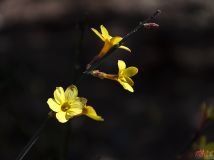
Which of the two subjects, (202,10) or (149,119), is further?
(202,10)

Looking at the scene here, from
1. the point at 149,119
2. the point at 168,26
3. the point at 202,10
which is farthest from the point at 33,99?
the point at 202,10

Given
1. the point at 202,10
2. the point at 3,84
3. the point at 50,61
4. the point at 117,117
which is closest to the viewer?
the point at 3,84

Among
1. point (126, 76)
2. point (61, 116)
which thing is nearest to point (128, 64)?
point (126, 76)

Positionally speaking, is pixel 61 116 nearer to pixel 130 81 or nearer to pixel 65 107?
pixel 65 107

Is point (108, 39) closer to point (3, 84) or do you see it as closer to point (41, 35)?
point (3, 84)

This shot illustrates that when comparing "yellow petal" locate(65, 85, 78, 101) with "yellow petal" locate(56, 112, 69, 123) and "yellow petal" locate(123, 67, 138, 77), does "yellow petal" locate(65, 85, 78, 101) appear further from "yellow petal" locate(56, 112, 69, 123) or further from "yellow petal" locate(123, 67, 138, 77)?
"yellow petal" locate(123, 67, 138, 77)

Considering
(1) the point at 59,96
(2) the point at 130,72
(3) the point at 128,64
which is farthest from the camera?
(3) the point at 128,64
